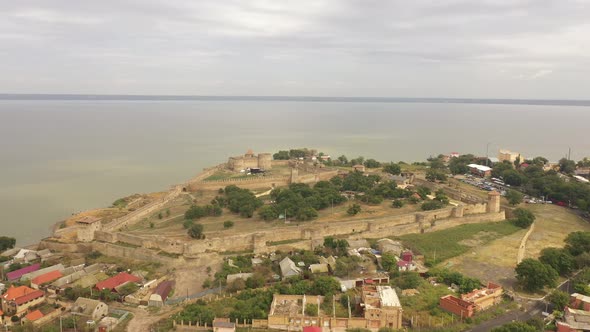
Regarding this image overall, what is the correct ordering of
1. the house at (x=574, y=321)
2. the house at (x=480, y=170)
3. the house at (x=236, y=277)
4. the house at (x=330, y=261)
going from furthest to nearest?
the house at (x=480, y=170) → the house at (x=330, y=261) → the house at (x=236, y=277) → the house at (x=574, y=321)

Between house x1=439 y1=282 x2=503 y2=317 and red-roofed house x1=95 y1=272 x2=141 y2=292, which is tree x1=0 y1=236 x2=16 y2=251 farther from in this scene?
house x1=439 y1=282 x2=503 y2=317

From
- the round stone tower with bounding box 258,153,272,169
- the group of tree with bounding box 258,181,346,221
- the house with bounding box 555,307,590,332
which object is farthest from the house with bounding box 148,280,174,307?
the round stone tower with bounding box 258,153,272,169

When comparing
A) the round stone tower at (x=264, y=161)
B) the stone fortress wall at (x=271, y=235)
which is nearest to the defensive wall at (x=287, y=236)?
the stone fortress wall at (x=271, y=235)

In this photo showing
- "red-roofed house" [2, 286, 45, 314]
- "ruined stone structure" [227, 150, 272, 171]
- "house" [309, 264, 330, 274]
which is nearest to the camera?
"red-roofed house" [2, 286, 45, 314]

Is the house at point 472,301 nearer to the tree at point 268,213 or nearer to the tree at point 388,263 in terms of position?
the tree at point 388,263

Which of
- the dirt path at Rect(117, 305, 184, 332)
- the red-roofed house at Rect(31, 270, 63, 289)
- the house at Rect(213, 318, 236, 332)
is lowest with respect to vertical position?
the dirt path at Rect(117, 305, 184, 332)

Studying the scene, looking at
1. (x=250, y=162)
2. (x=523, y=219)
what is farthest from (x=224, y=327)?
(x=250, y=162)
